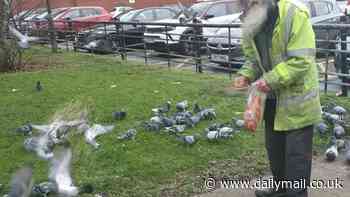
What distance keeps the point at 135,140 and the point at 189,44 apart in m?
6.23

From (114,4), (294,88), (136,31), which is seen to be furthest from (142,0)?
(294,88)

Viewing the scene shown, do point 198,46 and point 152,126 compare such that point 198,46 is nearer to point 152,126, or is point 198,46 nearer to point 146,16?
point 152,126

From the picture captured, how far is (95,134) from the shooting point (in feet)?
10.1

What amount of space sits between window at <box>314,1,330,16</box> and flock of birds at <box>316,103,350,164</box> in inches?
344

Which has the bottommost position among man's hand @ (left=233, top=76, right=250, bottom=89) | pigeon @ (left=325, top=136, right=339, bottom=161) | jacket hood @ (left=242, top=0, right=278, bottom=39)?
pigeon @ (left=325, top=136, right=339, bottom=161)

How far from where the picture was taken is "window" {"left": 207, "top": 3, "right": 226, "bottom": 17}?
1609 centimetres

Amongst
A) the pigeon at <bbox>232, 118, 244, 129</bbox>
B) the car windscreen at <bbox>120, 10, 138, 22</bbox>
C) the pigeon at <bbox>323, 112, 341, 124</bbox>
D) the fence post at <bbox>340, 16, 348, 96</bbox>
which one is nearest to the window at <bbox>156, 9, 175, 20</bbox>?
the car windscreen at <bbox>120, 10, 138, 22</bbox>

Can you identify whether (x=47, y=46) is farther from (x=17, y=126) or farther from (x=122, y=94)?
(x=17, y=126)

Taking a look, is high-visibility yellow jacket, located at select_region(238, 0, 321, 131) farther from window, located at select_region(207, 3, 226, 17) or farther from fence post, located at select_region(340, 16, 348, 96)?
window, located at select_region(207, 3, 226, 17)

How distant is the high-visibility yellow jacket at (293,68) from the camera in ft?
10.8

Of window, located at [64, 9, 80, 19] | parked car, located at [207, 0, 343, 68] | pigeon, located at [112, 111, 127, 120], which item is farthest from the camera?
window, located at [64, 9, 80, 19]

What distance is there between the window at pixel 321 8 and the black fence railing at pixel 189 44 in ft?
11.6

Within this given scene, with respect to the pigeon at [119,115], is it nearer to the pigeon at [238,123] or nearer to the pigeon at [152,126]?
the pigeon at [152,126]

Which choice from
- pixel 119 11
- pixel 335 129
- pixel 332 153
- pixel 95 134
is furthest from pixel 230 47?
pixel 119 11
